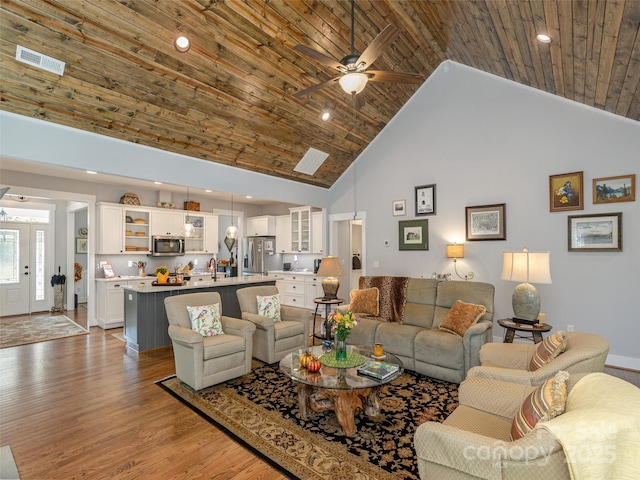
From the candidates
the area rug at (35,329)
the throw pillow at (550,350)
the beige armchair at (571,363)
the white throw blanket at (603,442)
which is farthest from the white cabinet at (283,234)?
the white throw blanket at (603,442)

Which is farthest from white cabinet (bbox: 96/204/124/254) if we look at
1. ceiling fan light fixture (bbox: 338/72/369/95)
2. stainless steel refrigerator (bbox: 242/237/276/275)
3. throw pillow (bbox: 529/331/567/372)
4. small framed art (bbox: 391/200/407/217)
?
throw pillow (bbox: 529/331/567/372)

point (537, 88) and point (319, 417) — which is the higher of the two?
point (537, 88)

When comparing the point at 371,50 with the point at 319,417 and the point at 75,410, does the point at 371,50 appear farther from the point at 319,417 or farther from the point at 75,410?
the point at 75,410

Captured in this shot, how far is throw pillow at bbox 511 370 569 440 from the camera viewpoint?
147cm

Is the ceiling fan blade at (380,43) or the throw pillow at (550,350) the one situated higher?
the ceiling fan blade at (380,43)

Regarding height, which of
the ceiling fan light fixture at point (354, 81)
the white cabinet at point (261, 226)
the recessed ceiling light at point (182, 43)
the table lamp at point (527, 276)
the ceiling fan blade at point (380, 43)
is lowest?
the table lamp at point (527, 276)

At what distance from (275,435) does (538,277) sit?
308 centimetres

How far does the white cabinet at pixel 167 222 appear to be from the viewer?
23.4 ft

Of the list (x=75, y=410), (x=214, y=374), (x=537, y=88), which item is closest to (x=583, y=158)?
(x=537, y=88)

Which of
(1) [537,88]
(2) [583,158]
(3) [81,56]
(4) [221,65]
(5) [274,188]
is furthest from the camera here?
(5) [274,188]

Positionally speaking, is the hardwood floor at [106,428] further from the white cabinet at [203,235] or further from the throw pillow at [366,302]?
the white cabinet at [203,235]

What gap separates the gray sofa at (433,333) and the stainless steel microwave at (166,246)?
452 cm

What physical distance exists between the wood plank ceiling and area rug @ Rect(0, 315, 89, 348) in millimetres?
3683

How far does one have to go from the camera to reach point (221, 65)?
12.4ft
